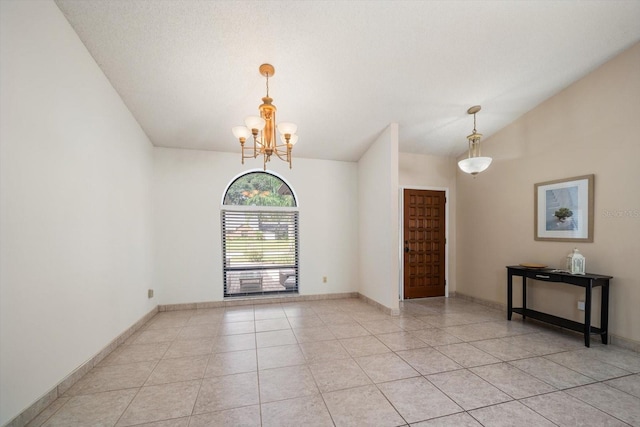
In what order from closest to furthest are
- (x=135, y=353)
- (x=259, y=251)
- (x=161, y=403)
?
(x=161, y=403)
(x=135, y=353)
(x=259, y=251)

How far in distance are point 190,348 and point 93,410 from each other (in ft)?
3.37

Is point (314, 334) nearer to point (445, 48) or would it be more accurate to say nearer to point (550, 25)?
point (445, 48)

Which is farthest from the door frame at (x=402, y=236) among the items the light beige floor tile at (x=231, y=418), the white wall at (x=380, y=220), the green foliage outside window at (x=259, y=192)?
the light beige floor tile at (x=231, y=418)

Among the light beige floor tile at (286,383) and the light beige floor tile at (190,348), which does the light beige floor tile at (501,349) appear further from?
the light beige floor tile at (190,348)

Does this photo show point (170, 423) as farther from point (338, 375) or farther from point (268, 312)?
point (268, 312)

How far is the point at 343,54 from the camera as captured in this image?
2.73 meters

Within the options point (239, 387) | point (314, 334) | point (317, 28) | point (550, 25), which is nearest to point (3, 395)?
point (239, 387)

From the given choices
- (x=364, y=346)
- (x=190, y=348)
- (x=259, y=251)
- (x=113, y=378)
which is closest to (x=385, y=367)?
(x=364, y=346)

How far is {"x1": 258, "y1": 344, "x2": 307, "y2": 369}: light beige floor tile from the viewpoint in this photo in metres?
2.56

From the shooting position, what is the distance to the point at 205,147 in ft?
14.4

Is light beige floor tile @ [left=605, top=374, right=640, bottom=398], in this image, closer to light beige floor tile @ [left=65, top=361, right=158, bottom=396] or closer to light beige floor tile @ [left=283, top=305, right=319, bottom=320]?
light beige floor tile @ [left=283, top=305, right=319, bottom=320]

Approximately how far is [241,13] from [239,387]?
10.5 feet

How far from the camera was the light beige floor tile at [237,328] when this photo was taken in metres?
3.40

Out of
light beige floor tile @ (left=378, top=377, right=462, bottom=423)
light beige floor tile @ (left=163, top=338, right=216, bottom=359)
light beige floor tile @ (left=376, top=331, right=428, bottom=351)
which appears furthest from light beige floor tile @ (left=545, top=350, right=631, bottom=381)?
light beige floor tile @ (left=163, top=338, right=216, bottom=359)
